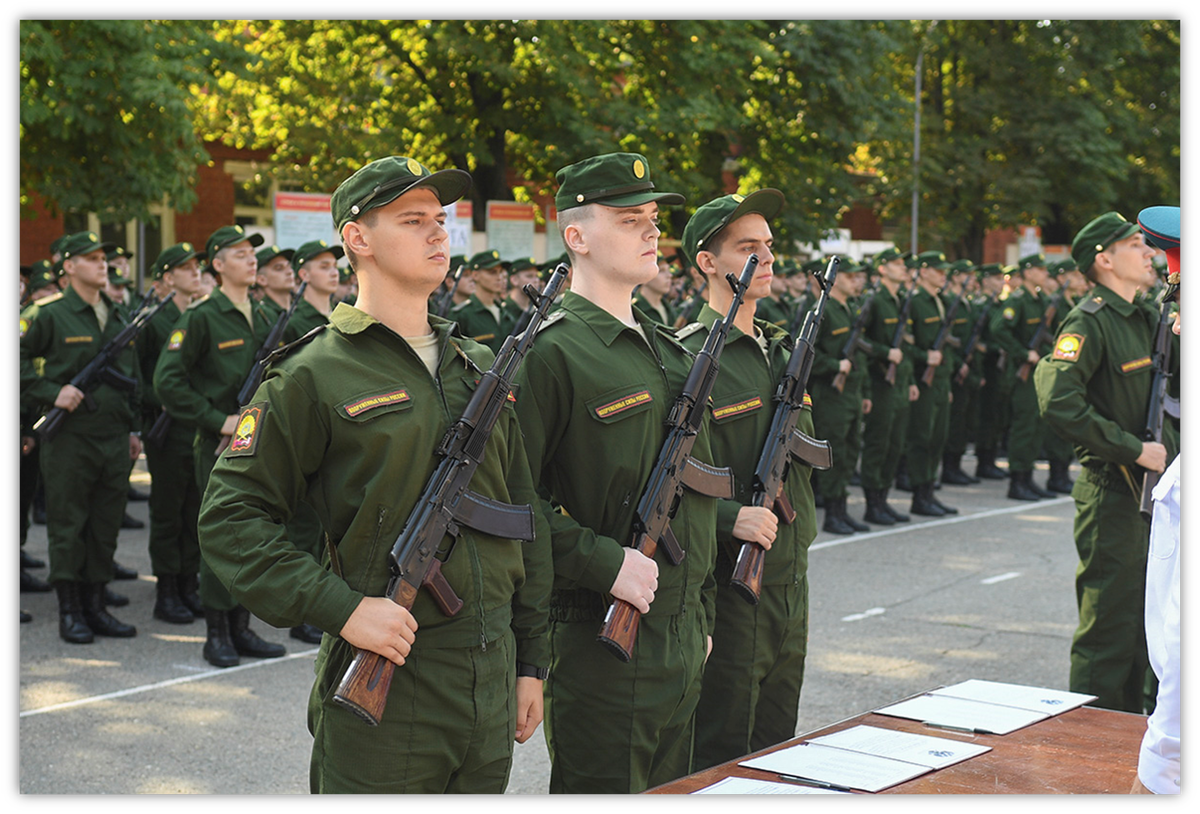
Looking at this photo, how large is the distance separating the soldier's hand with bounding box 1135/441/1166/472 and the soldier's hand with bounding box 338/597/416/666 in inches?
135

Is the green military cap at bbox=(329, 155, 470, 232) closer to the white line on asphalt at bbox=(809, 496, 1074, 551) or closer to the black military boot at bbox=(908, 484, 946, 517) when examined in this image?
the white line on asphalt at bbox=(809, 496, 1074, 551)

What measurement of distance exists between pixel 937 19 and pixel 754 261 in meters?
25.4

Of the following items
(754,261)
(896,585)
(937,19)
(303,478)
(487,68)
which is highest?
(937,19)

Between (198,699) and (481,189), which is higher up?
(481,189)

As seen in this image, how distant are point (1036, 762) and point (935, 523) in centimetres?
838

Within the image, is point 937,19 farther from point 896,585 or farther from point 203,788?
point 203,788

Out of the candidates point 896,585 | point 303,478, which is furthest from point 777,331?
point 896,585

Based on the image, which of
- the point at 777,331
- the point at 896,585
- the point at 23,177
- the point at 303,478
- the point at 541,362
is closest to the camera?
the point at 303,478

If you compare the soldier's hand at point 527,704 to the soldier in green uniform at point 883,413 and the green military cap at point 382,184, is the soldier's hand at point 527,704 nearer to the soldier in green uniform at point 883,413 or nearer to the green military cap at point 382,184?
the green military cap at point 382,184

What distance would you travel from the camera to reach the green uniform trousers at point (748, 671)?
4.12 m

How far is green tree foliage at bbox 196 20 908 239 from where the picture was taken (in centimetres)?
1797

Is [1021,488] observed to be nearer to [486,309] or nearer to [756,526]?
[486,309]

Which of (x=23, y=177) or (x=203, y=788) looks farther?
(x=23, y=177)

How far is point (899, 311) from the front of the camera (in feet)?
38.1
